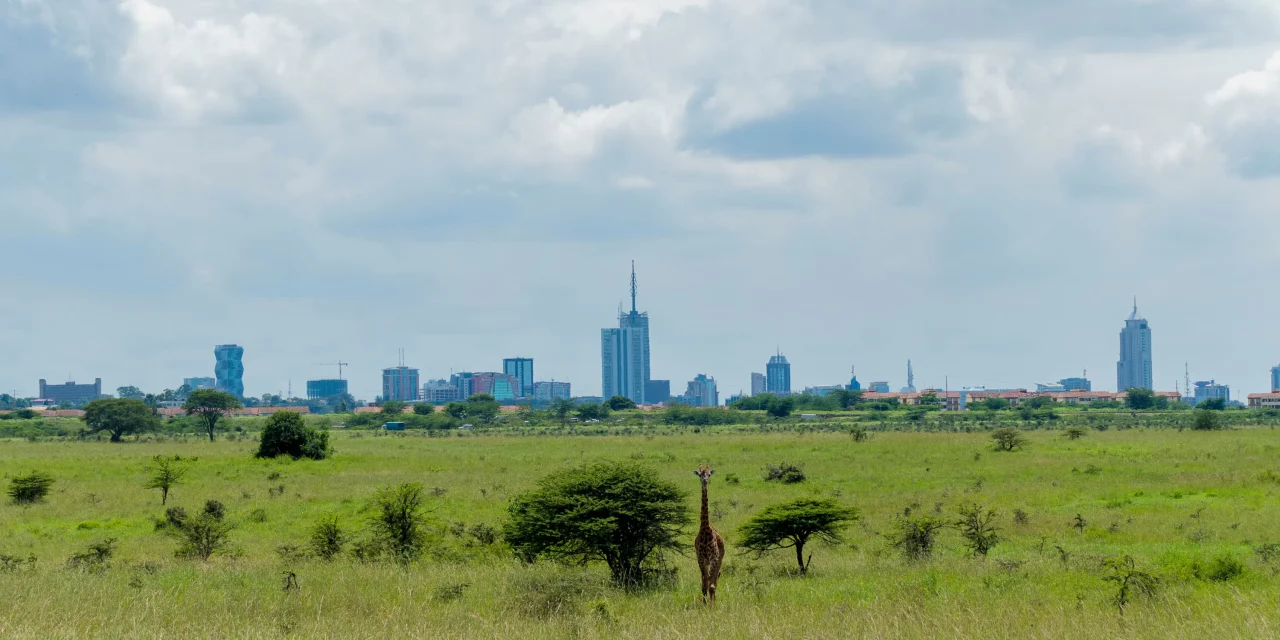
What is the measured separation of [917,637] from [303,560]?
580 inches

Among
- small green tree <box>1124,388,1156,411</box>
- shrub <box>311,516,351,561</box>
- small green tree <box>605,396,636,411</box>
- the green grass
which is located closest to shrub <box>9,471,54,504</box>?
the green grass

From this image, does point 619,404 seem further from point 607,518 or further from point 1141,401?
point 607,518

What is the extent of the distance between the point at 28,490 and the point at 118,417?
6218 cm

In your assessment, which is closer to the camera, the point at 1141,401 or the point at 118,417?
the point at 118,417

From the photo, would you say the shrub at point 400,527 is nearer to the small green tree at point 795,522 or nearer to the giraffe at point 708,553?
the small green tree at point 795,522

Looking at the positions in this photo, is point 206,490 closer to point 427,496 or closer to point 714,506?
point 427,496

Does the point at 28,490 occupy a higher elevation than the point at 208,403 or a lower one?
lower

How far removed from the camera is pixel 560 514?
58.4ft

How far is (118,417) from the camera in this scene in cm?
9262

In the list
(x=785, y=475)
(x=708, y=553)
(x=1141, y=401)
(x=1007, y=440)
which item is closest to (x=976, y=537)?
(x=708, y=553)

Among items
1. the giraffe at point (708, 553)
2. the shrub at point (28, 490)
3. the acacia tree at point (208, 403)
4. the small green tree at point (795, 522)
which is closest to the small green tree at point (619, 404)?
the acacia tree at point (208, 403)

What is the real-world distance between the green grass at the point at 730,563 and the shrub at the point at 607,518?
26.1 inches

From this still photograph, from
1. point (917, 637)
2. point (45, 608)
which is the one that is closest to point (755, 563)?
point (917, 637)

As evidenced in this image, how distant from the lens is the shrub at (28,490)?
3538cm
